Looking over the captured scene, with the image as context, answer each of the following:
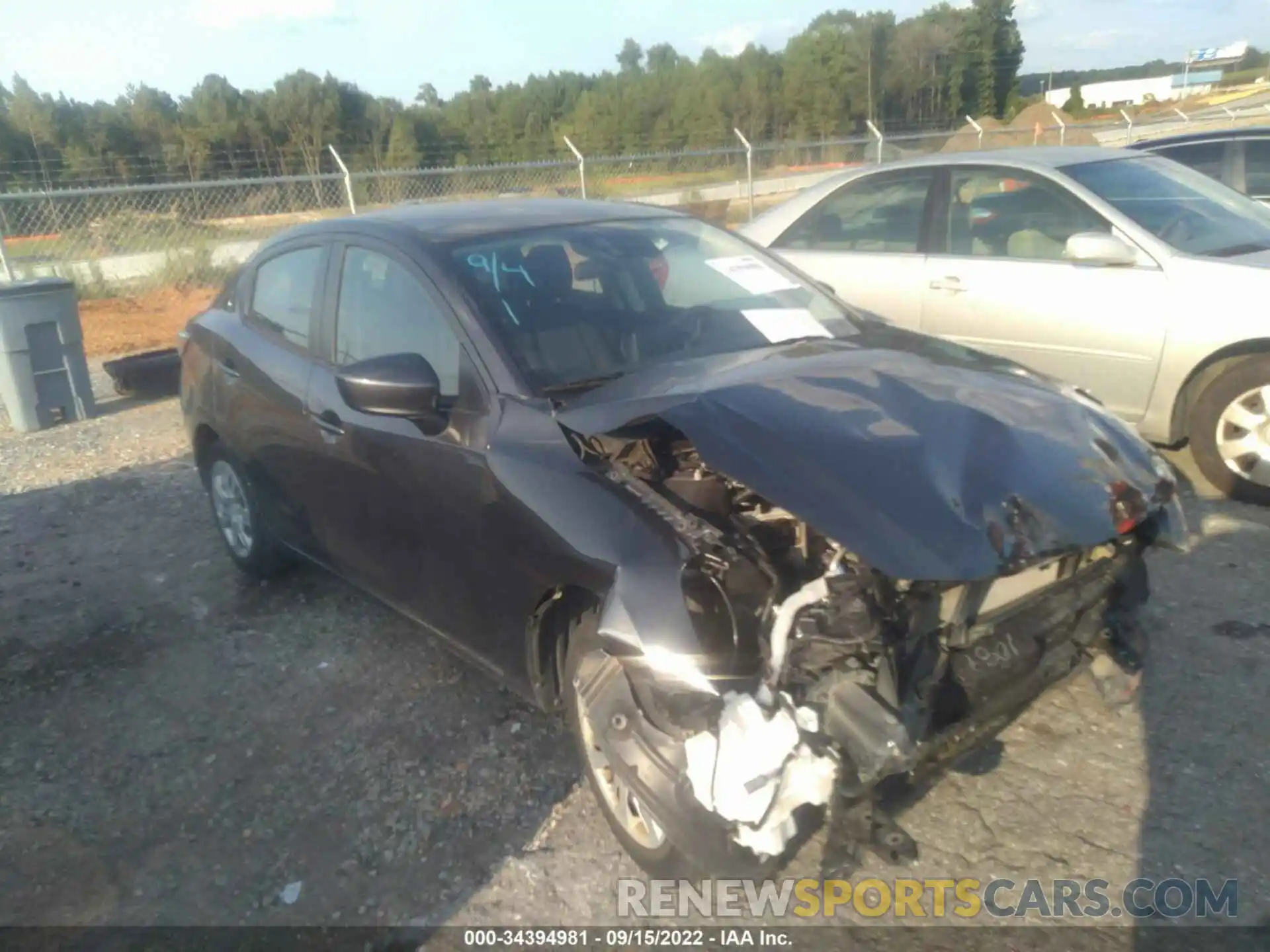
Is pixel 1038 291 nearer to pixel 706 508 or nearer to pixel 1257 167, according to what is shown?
pixel 706 508

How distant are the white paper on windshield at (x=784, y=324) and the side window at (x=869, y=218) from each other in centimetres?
266

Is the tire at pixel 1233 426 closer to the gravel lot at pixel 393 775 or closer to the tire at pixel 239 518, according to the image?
A: the gravel lot at pixel 393 775

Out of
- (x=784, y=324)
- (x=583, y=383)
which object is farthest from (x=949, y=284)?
(x=583, y=383)

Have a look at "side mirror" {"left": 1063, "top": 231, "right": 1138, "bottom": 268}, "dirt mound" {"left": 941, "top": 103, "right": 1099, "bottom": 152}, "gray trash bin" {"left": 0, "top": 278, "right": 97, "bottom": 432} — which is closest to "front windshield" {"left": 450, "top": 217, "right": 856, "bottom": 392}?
"side mirror" {"left": 1063, "top": 231, "right": 1138, "bottom": 268}

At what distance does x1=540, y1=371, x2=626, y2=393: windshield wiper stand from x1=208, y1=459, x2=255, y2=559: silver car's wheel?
91.1 inches

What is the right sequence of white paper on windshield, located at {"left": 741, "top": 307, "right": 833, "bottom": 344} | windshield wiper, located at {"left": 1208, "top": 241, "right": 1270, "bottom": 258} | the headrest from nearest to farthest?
the headrest, white paper on windshield, located at {"left": 741, "top": 307, "right": 833, "bottom": 344}, windshield wiper, located at {"left": 1208, "top": 241, "right": 1270, "bottom": 258}

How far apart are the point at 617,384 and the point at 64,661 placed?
2905mm

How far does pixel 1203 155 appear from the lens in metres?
8.11

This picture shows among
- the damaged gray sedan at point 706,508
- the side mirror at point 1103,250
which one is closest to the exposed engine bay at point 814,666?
the damaged gray sedan at point 706,508

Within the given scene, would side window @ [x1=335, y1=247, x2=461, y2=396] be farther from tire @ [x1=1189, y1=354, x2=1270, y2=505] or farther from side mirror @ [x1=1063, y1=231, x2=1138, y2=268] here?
tire @ [x1=1189, y1=354, x2=1270, y2=505]

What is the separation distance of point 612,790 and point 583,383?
1.20 m

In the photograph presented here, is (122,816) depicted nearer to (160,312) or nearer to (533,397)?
(533,397)

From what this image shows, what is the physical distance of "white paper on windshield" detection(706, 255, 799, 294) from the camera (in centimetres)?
404

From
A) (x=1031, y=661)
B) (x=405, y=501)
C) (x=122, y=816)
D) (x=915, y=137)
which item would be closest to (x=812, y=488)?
(x=1031, y=661)
